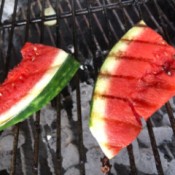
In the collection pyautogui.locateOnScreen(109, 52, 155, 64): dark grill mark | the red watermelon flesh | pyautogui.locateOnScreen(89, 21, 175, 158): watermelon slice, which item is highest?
the red watermelon flesh

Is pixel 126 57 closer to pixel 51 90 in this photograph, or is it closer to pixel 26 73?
pixel 51 90

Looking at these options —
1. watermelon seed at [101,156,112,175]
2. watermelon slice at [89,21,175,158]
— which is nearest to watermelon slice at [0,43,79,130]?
watermelon slice at [89,21,175,158]

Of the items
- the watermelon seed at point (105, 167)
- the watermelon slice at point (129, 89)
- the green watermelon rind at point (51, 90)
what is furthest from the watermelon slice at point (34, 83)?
the watermelon seed at point (105, 167)

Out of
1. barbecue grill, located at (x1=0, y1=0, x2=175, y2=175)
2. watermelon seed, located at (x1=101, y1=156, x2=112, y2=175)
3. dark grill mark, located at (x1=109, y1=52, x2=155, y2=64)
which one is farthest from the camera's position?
dark grill mark, located at (x1=109, y1=52, x2=155, y2=64)

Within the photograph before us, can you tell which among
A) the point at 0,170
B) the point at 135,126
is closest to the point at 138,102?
the point at 135,126

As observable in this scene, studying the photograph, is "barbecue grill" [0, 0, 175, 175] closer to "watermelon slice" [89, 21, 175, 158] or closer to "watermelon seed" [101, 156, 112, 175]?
"watermelon seed" [101, 156, 112, 175]

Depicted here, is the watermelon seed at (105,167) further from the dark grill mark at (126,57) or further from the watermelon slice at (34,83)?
the dark grill mark at (126,57)

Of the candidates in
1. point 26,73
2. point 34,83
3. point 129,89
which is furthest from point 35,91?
point 129,89
